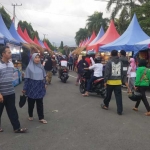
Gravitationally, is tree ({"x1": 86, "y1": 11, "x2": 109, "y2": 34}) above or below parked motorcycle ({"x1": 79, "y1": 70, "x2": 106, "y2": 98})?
above

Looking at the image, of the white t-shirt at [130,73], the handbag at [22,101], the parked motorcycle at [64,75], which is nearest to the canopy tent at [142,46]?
the white t-shirt at [130,73]

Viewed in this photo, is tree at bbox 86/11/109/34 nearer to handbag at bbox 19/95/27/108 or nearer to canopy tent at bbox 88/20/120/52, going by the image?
canopy tent at bbox 88/20/120/52

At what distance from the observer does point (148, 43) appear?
37.6 ft

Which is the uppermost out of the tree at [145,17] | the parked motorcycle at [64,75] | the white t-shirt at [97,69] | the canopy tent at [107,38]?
the tree at [145,17]

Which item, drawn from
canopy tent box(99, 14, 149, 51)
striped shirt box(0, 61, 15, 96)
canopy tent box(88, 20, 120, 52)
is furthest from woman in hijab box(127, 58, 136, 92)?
canopy tent box(88, 20, 120, 52)

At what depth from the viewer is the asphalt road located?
165 inches

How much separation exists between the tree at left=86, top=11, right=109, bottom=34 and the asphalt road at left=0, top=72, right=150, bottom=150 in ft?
144

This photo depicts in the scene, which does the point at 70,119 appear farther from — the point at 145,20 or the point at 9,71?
the point at 145,20

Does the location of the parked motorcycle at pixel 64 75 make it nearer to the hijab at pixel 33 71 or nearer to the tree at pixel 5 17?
the hijab at pixel 33 71

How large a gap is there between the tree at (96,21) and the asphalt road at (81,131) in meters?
43.8

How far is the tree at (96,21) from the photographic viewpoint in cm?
5038

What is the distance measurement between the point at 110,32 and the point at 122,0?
1484 centimetres

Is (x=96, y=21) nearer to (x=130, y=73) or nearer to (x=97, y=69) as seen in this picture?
(x=130, y=73)

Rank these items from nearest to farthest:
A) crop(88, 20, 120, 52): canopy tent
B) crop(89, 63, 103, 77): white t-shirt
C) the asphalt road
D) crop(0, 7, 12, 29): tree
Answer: the asphalt road
crop(89, 63, 103, 77): white t-shirt
crop(88, 20, 120, 52): canopy tent
crop(0, 7, 12, 29): tree
